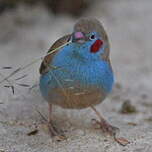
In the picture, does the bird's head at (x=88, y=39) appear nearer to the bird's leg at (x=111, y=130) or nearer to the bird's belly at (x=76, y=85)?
the bird's belly at (x=76, y=85)

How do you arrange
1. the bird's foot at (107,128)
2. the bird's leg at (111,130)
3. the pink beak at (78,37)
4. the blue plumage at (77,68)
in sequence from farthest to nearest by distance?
the bird's foot at (107,128) → the bird's leg at (111,130) → the blue plumage at (77,68) → the pink beak at (78,37)

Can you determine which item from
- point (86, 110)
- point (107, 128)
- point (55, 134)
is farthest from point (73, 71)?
point (86, 110)

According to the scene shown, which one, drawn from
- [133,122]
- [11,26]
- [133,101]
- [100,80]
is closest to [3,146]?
[100,80]

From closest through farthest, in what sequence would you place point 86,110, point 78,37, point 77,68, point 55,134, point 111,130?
point 78,37 < point 77,68 < point 55,134 < point 111,130 < point 86,110

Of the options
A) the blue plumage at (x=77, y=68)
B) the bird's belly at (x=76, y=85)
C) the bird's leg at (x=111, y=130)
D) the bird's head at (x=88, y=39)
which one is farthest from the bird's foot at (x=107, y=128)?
the bird's head at (x=88, y=39)

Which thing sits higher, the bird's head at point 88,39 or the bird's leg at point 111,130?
the bird's head at point 88,39

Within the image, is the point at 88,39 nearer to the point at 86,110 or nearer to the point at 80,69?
the point at 80,69

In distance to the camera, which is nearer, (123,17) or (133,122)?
(133,122)

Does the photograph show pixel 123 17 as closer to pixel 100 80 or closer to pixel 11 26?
pixel 11 26
